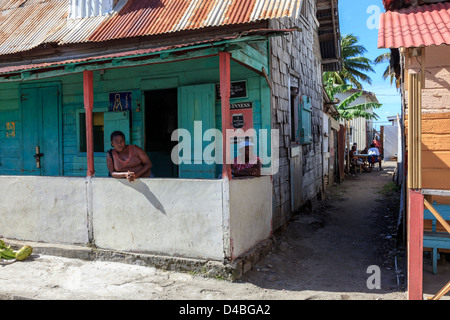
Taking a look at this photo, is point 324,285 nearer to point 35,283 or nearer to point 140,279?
point 140,279

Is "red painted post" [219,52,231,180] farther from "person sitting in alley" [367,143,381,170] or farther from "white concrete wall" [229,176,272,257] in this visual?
"person sitting in alley" [367,143,381,170]

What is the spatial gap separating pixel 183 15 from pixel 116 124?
2437 mm

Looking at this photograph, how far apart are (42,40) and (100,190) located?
12.9 ft

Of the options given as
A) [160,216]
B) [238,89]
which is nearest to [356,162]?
[238,89]

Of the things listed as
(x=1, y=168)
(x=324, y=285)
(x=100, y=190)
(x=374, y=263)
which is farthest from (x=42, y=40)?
(x=374, y=263)

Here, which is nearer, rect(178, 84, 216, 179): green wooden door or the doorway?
rect(178, 84, 216, 179): green wooden door

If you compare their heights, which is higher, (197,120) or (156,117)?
(156,117)

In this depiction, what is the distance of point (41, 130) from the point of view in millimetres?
8094

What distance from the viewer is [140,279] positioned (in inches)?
194

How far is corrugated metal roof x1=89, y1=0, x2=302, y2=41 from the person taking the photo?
614 cm

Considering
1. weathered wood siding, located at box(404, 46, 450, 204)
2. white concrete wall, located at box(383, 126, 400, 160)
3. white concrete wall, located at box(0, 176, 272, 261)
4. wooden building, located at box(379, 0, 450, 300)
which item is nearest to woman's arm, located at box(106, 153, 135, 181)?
white concrete wall, located at box(0, 176, 272, 261)

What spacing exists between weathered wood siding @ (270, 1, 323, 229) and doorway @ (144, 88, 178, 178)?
207 centimetres

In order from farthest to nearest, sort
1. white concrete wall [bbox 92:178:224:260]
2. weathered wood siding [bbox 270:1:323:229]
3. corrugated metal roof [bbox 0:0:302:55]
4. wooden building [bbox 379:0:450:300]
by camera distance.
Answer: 1. weathered wood siding [bbox 270:1:323:229]
2. corrugated metal roof [bbox 0:0:302:55]
3. white concrete wall [bbox 92:178:224:260]
4. wooden building [bbox 379:0:450:300]

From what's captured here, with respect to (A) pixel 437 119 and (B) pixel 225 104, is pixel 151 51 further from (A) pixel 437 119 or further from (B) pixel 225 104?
(A) pixel 437 119
